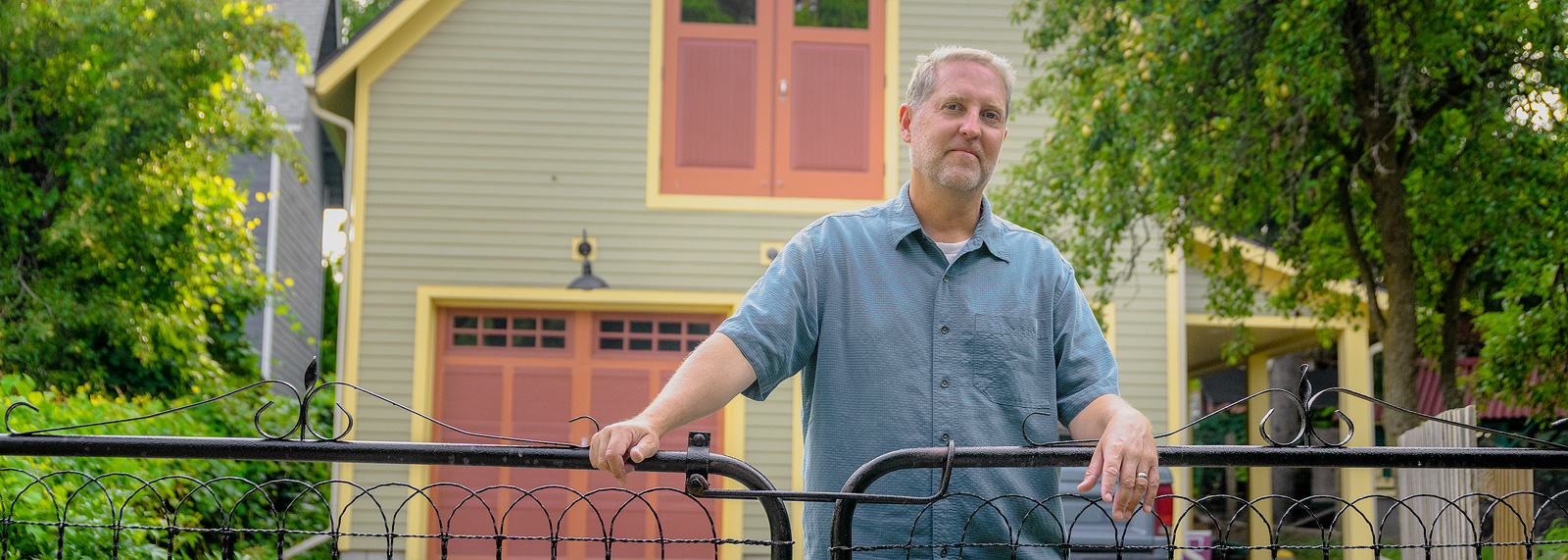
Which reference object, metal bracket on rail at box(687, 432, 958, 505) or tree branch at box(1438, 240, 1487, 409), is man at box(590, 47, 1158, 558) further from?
tree branch at box(1438, 240, 1487, 409)

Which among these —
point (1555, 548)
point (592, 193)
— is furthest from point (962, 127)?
point (592, 193)

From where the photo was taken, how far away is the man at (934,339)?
1844 mm

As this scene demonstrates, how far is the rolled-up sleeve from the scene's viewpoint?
1.80 metres

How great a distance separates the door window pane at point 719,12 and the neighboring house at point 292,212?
18.4ft

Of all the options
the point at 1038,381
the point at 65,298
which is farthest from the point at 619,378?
the point at 1038,381

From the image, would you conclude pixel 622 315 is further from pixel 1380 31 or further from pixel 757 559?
pixel 1380 31

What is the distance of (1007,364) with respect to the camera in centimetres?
190

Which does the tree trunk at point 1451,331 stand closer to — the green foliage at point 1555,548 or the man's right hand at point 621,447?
the green foliage at point 1555,548

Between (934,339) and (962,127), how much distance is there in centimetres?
34

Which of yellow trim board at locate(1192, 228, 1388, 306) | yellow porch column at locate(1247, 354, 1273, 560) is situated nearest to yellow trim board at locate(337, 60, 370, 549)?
yellow trim board at locate(1192, 228, 1388, 306)

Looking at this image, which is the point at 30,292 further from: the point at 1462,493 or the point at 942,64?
the point at 1462,493

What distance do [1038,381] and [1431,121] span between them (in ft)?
19.7

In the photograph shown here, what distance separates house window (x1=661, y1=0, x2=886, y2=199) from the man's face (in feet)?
22.7

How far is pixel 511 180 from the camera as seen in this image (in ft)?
28.9
